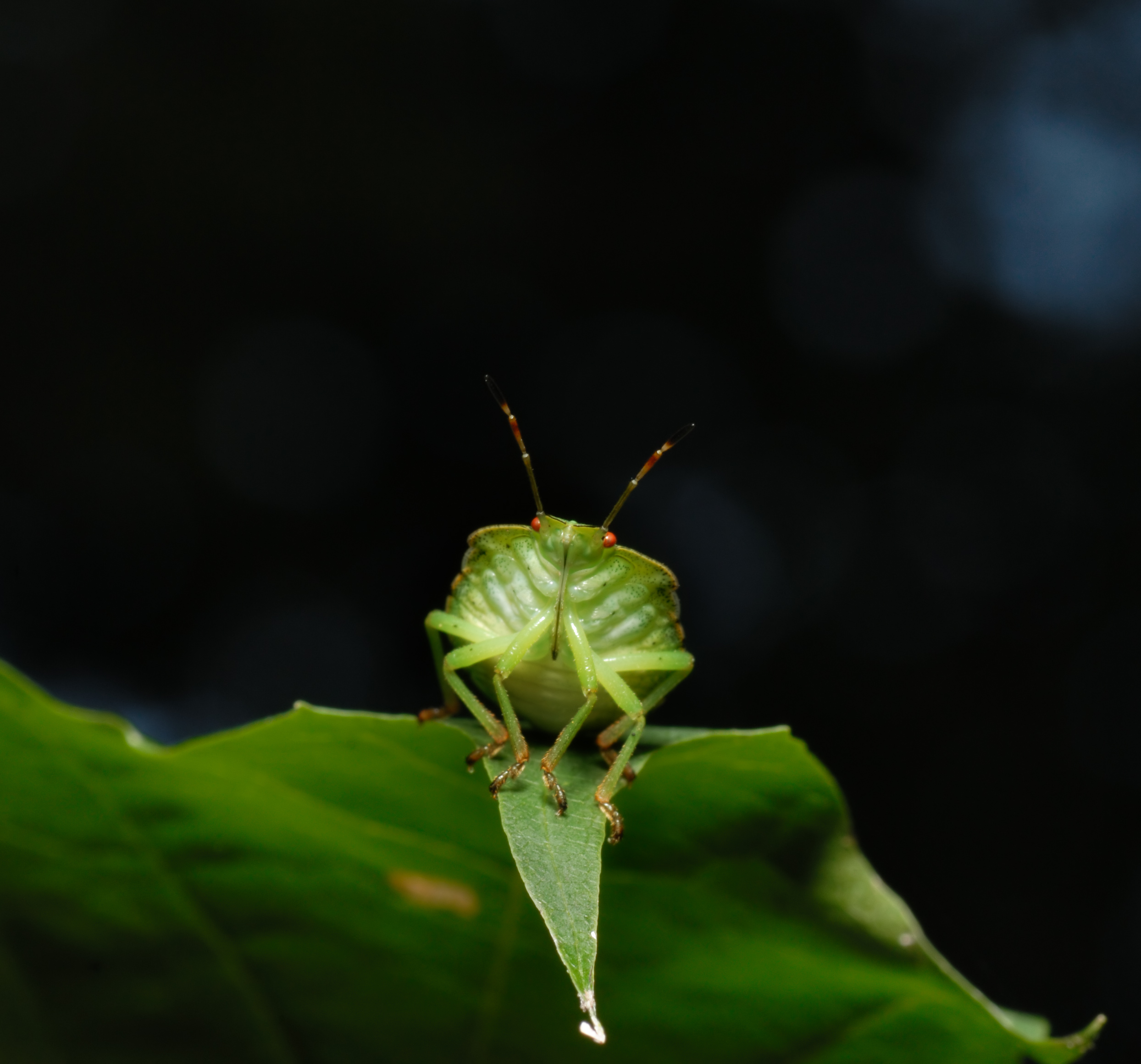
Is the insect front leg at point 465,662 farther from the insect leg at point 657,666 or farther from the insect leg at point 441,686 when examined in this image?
the insect leg at point 657,666

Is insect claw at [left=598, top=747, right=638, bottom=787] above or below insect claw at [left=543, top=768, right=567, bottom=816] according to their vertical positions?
below

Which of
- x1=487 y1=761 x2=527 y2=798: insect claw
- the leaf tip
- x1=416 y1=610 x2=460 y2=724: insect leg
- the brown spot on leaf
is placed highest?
x1=487 y1=761 x2=527 y2=798: insect claw

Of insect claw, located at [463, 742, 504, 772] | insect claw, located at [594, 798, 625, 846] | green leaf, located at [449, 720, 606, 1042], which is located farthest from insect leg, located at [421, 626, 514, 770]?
green leaf, located at [449, 720, 606, 1042]

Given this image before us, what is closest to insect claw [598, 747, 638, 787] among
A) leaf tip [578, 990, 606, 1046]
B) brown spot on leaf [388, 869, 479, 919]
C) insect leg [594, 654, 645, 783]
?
insect leg [594, 654, 645, 783]

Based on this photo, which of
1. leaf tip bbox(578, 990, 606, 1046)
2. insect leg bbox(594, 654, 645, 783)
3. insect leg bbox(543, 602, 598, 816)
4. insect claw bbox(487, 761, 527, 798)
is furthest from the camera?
insect leg bbox(594, 654, 645, 783)

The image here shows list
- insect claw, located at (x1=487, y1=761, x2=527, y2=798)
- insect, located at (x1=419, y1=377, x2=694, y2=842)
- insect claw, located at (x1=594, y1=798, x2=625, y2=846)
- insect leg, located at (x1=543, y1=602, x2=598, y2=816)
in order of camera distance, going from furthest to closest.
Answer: insect, located at (x1=419, y1=377, x2=694, y2=842), insect leg, located at (x1=543, y1=602, x2=598, y2=816), insect claw, located at (x1=594, y1=798, x2=625, y2=846), insect claw, located at (x1=487, y1=761, x2=527, y2=798)

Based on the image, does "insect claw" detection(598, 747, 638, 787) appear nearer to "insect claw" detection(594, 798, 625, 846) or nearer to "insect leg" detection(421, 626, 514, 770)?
"insect claw" detection(594, 798, 625, 846)

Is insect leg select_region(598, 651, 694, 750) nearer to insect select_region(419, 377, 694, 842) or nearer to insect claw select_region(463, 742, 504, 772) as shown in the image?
insect select_region(419, 377, 694, 842)

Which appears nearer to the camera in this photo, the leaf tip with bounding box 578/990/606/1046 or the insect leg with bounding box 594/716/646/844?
the leaf tip with bounding box 578/990/606/1046
